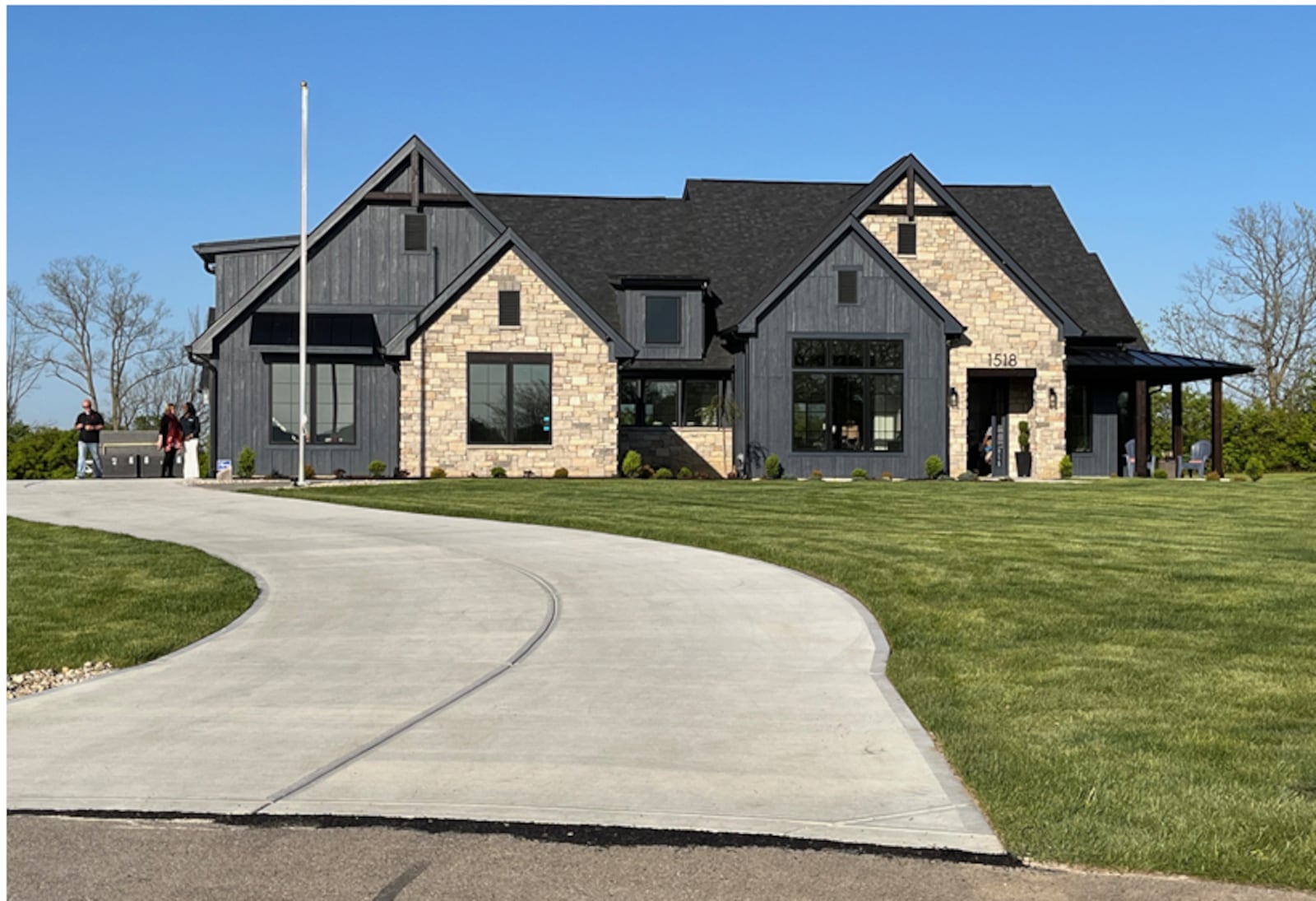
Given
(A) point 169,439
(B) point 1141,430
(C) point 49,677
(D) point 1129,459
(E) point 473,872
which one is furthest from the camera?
(D) point 1129,459

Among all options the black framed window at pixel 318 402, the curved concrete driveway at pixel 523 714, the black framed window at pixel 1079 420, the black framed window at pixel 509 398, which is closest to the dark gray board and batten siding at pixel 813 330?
the black framed window at pixel 509 398

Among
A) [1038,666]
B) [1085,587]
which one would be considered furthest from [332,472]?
[1038,666]

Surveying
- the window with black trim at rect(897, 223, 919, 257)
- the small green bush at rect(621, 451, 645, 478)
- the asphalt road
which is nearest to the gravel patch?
the asphalt road

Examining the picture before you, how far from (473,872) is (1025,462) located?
3266cm

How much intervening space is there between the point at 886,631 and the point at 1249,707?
3489 mm

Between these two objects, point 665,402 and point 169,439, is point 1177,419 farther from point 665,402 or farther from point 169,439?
point 169,439

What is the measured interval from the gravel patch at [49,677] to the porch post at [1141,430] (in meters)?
30.6

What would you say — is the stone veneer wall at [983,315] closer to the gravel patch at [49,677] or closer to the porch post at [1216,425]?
the porch post at [1216,425]

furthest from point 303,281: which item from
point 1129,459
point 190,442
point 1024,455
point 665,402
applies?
point 1129,459

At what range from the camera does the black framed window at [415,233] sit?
34500 millimetres

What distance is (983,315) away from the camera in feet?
117

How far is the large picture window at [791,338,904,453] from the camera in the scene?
112ft

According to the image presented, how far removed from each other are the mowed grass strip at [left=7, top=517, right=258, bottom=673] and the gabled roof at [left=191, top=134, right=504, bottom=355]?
1596 cm

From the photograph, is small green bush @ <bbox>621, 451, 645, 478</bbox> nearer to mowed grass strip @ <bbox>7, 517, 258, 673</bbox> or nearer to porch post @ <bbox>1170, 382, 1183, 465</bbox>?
porch post @ <bbox>1170, 382, 1183, 465</bbox>
